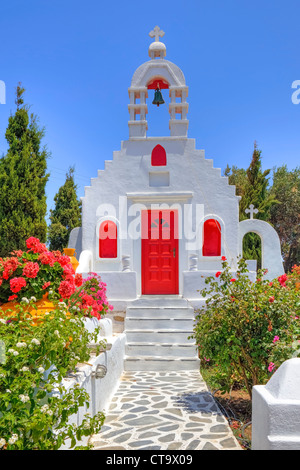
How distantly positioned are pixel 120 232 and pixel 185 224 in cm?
180

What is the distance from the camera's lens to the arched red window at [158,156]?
10.6 meters

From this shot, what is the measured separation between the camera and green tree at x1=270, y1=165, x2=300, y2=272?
2327cm

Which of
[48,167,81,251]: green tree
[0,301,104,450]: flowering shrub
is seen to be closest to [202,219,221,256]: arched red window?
[0,301,104,450]: flowering shrub

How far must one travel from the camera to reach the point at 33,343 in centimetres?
296

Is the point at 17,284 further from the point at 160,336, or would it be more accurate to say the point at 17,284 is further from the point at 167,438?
the point at 160,336

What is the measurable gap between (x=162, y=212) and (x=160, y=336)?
361 centimetres

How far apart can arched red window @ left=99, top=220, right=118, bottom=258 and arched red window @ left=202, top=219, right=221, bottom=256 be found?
246 centimetres

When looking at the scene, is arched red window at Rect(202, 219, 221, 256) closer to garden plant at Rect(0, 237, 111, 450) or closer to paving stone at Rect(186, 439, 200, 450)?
garden plant at Rect(0, 237, 111, 450)

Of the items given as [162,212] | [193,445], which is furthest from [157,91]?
[193,445]

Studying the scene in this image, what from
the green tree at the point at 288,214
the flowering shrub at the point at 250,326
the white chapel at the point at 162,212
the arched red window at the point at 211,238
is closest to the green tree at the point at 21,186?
the white chapel at the point at 162,212

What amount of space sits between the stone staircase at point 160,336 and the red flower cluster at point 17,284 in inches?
149

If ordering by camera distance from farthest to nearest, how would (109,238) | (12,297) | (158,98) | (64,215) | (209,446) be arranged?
(64,215), (158,98), (109,238), (12,297), (209,446)

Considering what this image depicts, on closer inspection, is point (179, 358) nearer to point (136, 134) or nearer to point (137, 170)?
point (137, 170)

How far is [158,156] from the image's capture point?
10.6m
